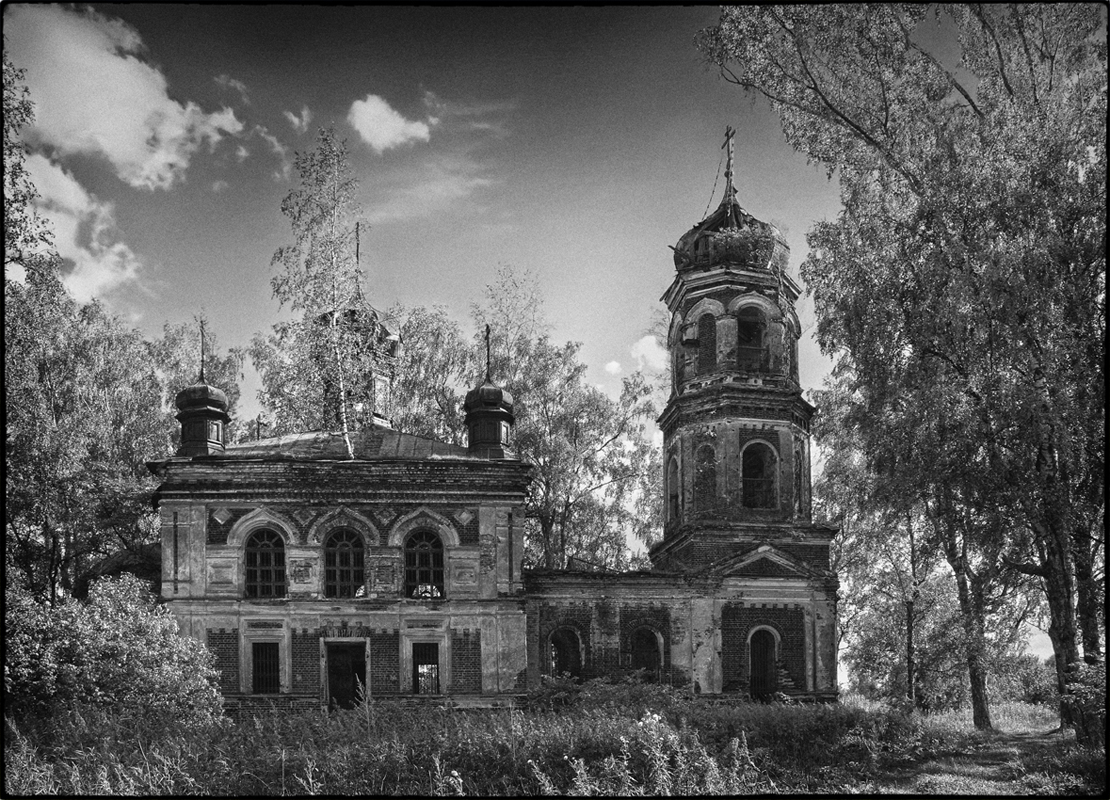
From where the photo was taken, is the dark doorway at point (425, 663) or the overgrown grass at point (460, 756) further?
the dark doorway at point (425, 663)

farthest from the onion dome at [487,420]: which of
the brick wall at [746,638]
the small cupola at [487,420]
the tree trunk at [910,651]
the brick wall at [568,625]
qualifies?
the tree trunk at [910,651]

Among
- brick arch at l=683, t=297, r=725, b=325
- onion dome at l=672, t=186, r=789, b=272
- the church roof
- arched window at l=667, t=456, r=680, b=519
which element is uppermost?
onion dome at l=672, t=186, r=789, b=272

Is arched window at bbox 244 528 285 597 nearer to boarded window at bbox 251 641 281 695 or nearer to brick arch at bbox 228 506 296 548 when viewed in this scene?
brick arch at bbox 228 506 296 548

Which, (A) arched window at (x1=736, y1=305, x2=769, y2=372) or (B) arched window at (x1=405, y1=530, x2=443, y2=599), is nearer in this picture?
(B) arched window at (x1=405, y1=530, x2=443, y2=599)

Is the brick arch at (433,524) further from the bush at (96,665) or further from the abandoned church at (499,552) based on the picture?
the bush at (96,665)

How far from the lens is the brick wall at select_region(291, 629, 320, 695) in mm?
21812

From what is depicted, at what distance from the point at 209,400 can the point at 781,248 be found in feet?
42.0

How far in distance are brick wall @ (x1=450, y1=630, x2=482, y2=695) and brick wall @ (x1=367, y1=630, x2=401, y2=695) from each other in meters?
1.06

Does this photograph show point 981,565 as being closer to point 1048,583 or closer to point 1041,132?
point 1048,583

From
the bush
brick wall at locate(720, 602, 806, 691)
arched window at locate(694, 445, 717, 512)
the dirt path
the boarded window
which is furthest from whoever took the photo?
arched window at locate(694, 445, 717, 512)

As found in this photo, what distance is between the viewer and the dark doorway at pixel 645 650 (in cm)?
2397

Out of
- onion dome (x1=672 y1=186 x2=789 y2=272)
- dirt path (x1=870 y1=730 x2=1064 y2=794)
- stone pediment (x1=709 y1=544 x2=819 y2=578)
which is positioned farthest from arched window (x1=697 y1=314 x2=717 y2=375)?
dirt path (x1=870 y1=730 x2=1064 y2=794)

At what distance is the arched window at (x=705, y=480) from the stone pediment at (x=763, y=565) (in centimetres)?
130

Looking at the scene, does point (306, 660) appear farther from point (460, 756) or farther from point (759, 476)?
point (759, 476)
